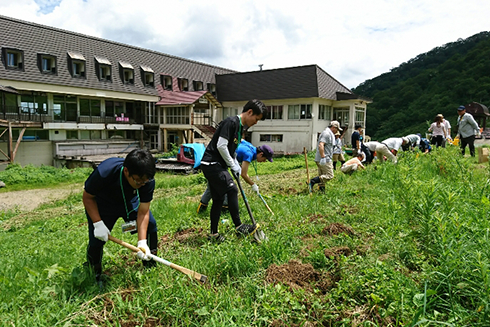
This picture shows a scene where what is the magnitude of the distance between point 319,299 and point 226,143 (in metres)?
2.20

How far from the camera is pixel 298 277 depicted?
3.00 meters

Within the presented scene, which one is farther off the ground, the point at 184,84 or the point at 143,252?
the point at 184,84

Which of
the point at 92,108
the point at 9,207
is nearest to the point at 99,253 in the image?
the point at 9,207

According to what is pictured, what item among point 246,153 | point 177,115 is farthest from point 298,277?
point 177,115

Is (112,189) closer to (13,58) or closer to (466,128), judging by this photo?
(466,128)

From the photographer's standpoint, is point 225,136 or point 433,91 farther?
point 433,91

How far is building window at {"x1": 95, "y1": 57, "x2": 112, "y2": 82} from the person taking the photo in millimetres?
25462

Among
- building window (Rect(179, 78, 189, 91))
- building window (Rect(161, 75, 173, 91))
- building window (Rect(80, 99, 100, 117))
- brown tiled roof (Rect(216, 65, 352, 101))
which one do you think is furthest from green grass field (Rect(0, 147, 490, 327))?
building window (Rect(179, 78, 189, 91))

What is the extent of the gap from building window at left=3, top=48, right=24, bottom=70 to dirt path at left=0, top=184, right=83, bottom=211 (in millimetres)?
10869

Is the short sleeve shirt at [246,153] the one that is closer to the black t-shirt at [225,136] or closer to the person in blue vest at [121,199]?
the black t-shirt at [225,136]

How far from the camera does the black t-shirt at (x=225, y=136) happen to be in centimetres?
422

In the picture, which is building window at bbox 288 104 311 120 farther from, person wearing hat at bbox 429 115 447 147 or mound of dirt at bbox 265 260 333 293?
mound of dirt at bbox 265 260 333 293

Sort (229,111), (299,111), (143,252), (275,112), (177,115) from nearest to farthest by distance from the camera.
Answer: (143,252) → (177,115) → (299,111) → (275,112) → (229,111)

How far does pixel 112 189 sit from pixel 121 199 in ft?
0.56
